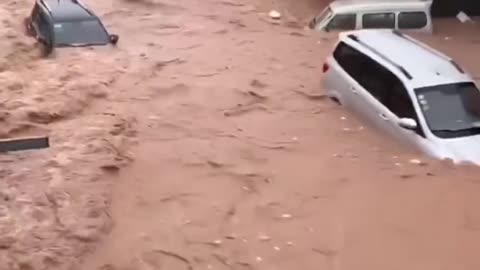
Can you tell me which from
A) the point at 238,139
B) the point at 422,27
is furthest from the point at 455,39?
the point at 238,139

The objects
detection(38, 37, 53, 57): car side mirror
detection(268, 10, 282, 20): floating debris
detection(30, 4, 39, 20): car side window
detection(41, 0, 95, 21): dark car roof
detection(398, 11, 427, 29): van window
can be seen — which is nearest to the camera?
detection(38, 37, 53, 57): car side mirror

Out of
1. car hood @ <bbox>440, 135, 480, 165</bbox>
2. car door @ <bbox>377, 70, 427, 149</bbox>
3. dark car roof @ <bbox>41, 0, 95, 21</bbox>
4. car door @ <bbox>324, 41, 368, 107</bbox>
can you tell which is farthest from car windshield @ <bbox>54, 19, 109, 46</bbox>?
car hood @ <bbox>440, 135, 480, 165</bbox>

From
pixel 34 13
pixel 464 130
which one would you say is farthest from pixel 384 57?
pixel 34 13

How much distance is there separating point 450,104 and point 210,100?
8.61 ft

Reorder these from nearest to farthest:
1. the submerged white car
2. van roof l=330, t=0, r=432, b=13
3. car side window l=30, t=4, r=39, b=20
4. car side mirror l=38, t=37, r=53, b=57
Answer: the submerged white car → car side mirror l=38, t=37, r=53, b=57 → car side window l=30, t=4, r=39, b=20 → van roof l=330, t=0, r=432, b=13

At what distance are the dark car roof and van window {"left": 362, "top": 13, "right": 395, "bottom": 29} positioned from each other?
358cm

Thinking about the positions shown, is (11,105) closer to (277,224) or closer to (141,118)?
(141,118)

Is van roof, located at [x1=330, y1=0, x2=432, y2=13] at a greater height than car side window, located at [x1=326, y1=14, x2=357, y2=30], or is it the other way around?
van roof, located at [x1=330, y1=0, x2=432, y2=13]

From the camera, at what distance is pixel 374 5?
12.5 m

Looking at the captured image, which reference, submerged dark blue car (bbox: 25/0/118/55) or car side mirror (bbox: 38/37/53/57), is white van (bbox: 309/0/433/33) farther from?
car side mirror (bbox: 38/37/53/57)

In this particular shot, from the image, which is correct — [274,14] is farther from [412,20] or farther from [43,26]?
[43,26]

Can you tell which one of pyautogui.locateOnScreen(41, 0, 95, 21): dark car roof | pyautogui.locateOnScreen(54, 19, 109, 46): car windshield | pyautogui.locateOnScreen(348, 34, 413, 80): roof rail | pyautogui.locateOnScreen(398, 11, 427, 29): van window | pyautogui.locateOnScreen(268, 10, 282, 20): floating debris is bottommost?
pyautogui.locateOnScreen(268, 10, 282, 20): floating debris

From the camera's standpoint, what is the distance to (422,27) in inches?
509

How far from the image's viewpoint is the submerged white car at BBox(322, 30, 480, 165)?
8836 mm
